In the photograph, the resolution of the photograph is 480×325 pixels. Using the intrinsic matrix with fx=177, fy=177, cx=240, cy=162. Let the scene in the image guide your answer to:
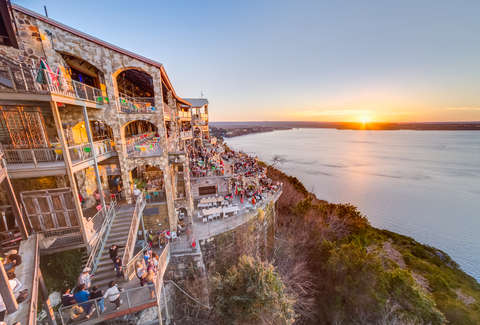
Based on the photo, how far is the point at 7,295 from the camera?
438cm

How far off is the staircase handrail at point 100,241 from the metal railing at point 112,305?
5.94 ft

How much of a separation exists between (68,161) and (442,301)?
83.2 ft

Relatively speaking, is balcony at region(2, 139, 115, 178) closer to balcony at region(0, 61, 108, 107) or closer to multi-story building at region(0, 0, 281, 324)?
multi-story building at region(0, 0, 281, 324)

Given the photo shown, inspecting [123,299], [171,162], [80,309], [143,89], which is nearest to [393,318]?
[123,299]

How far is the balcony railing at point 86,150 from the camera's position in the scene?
8289mm

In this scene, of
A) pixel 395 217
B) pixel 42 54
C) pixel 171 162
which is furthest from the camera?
pixel 395 217

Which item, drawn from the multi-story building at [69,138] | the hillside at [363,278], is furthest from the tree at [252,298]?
the multi-story building at [69,138]

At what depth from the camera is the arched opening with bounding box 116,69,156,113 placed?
469 inches

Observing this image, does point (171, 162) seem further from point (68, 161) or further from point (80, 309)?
point (80, 309)

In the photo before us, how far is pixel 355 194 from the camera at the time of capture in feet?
118

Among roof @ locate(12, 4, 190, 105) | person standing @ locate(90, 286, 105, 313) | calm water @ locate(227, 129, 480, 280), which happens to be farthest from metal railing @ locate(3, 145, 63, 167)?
calm water @ locate(227, 129, 480, 280)

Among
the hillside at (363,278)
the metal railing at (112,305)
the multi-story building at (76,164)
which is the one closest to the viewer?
the metal railing at (112,305)

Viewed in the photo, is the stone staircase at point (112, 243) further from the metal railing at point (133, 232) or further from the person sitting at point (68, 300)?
the person sitting at point (68, 300)

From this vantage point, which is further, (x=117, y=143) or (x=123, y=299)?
(x=117, y=143)
